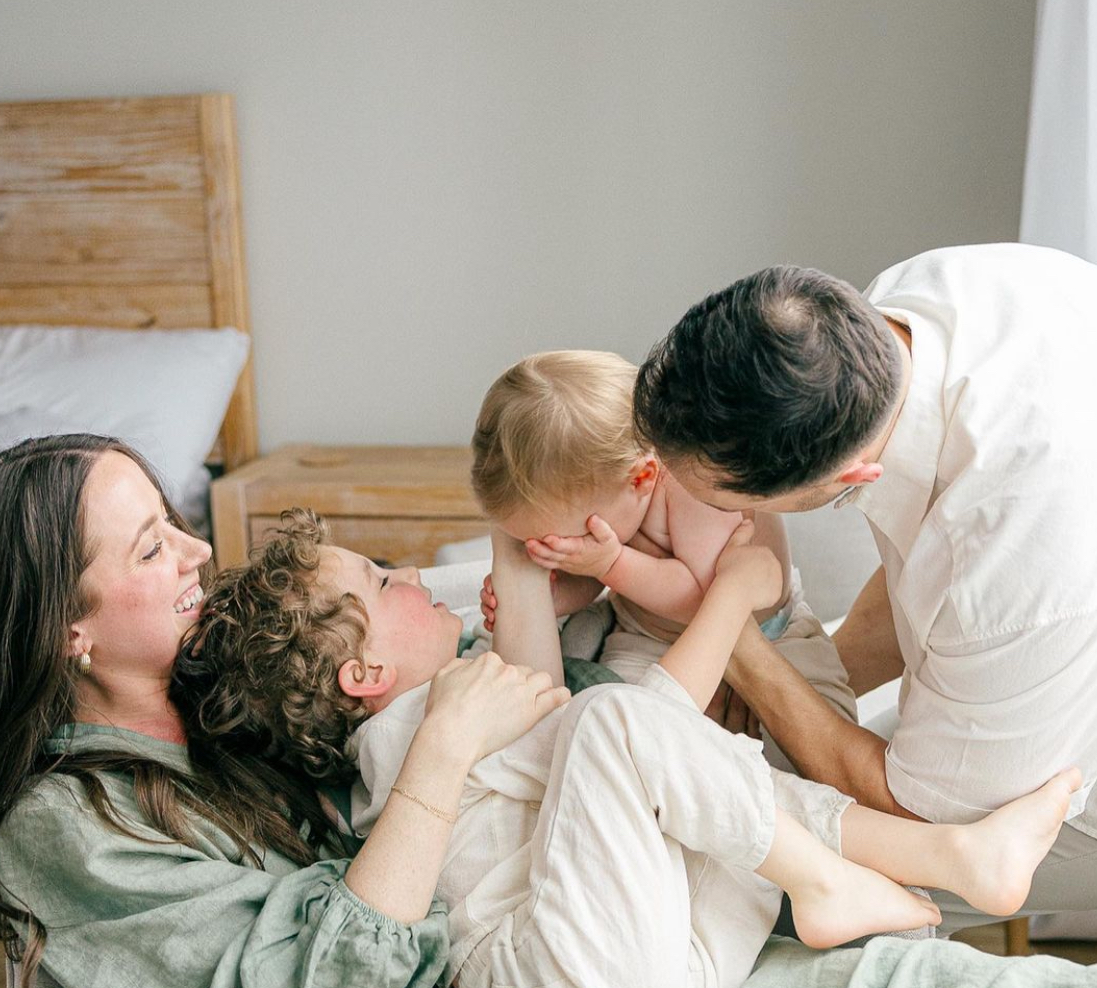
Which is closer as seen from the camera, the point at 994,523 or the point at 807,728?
the point at 994,523

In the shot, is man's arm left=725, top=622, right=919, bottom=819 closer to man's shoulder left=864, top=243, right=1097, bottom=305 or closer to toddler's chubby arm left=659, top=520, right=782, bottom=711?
toddler's chubby arm left=659, top=520, right=782, bottom=711

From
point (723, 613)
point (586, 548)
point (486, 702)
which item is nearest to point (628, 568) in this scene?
point (586, 548)

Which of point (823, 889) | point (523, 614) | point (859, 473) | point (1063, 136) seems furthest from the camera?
point (1063, 136)

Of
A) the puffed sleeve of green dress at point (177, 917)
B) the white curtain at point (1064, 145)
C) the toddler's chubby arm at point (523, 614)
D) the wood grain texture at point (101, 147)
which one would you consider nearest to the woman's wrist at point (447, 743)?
the puffed sleeve of green dress at point (177, 917)

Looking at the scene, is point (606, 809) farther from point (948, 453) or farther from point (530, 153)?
point (530, 153)

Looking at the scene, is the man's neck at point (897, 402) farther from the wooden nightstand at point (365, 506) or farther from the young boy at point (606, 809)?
the wooden nightstand at point (365, 506)

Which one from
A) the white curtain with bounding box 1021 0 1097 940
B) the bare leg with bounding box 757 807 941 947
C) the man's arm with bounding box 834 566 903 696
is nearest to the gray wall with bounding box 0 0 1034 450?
the white curtain with bounding box 1021 0 1097 940

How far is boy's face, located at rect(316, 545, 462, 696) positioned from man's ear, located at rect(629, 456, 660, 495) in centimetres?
30

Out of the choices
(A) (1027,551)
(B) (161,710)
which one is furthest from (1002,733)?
(B) (161,710)

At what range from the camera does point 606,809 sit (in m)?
1.17

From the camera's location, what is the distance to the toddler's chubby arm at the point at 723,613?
1343 mm

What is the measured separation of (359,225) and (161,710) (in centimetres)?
199

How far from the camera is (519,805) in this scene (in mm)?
1306

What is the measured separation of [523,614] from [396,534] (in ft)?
4.70
